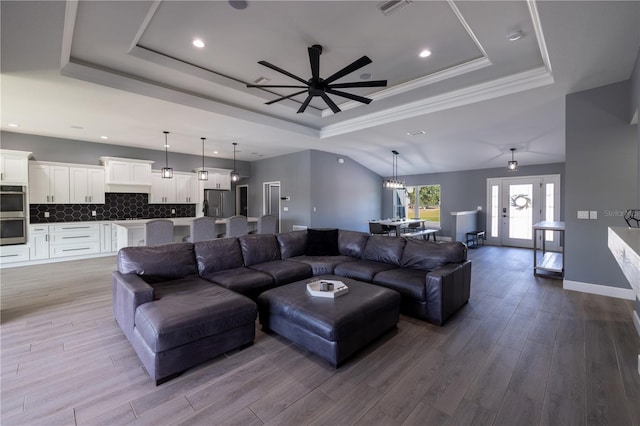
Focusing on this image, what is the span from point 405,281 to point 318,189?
4.92 meters

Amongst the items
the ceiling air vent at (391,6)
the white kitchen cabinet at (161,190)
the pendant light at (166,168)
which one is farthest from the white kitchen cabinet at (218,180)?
the ceiling air vent at (391,6)

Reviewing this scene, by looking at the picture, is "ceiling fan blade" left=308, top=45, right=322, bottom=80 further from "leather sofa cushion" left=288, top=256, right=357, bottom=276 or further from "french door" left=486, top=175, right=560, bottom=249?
"french door" left=486, top=175, right=560, bottom=249

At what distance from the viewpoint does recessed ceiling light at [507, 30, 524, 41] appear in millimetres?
2830

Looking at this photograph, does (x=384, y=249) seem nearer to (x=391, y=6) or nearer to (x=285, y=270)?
(x=285, y=270)

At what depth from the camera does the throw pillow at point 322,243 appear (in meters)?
4.62

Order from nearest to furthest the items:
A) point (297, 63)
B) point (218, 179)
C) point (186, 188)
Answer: point (297, 63)
point (186, 188)
point (218, 179)

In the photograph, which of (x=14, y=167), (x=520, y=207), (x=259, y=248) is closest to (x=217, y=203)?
(x=14, y=167)

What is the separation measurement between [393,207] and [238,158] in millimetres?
5917

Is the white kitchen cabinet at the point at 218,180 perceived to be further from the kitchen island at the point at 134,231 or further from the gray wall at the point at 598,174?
the gray wall at the point at 598,174

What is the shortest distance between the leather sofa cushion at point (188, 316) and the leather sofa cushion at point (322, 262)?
1514 millimetres

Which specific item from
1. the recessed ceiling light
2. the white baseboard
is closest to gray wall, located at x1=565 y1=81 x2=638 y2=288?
the white baseboard

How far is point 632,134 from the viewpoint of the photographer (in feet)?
11.9

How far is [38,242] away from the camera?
5.82 m

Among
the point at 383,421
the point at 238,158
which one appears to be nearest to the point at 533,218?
the point at 383,421
